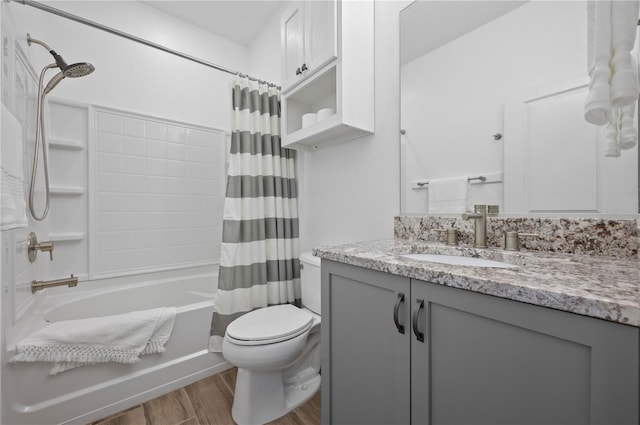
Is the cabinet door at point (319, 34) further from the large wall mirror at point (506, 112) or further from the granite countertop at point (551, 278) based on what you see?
the granite countertop at point (551, 278)

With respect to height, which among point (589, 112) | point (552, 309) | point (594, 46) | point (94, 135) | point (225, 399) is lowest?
point (225, 399)

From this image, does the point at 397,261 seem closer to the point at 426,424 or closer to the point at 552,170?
the point at 426,424

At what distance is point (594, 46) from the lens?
0.69 meters

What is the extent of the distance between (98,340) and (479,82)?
7.05ft

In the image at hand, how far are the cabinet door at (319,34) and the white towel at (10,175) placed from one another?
133 centimetres

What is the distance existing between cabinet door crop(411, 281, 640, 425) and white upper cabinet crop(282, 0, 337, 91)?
127 centimetres

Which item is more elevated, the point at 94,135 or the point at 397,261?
the point at 94,135

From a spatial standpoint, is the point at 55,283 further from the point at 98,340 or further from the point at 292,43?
the point at 292,43

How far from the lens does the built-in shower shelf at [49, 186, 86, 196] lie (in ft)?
5.73

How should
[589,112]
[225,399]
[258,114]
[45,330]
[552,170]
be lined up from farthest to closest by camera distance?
[258,114] → [225,399] → [45,330] → [552,170] → [589,112]

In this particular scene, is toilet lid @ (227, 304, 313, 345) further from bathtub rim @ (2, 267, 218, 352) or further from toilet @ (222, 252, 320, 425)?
bathtub rim @ (2, 267, 218, 352)

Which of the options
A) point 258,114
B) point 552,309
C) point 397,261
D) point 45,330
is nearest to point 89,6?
point 258,114

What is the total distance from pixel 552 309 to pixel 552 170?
0.64 meters

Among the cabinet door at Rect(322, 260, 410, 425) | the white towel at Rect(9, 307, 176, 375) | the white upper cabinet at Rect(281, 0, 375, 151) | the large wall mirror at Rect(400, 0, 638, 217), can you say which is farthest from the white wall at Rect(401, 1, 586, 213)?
the white towel at Rect(9, 307, 176, 375)
